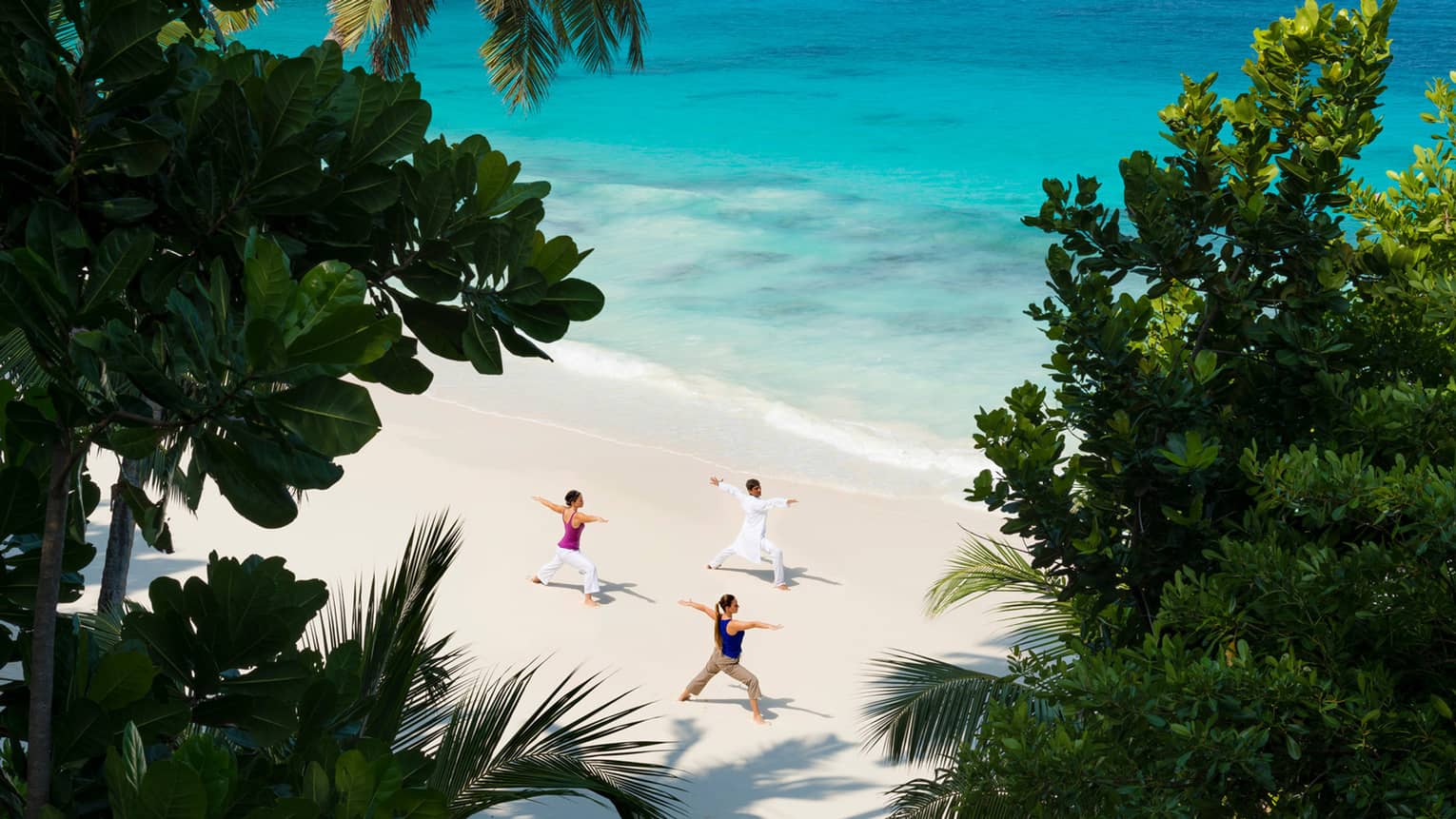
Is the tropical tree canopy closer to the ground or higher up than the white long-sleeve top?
closer to the ground

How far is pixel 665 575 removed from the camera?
12.6m

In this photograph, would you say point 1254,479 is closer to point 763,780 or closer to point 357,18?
point 763,780

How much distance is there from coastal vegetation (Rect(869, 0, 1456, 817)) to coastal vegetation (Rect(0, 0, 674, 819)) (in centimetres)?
218

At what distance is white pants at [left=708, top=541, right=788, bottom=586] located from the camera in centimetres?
1228

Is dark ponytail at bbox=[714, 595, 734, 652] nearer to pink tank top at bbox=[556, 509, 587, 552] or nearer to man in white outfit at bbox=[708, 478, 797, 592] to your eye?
pink tank top at bbox=[556, 509, 587, 552]

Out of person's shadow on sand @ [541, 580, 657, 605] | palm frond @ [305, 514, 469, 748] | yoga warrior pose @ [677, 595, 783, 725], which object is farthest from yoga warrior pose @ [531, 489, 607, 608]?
palm frond @ [305, 514, 469, 748]

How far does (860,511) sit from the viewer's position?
14.5 m

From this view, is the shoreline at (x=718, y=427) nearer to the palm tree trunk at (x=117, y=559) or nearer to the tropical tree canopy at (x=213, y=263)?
the palm tree trunk at (x=117, y=559)

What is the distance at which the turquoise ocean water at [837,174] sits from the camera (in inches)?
778

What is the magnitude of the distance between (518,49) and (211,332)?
14.7 m

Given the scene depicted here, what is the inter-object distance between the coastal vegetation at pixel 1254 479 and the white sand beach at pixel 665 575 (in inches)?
185

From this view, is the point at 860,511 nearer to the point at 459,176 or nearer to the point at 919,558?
the point at 919,558

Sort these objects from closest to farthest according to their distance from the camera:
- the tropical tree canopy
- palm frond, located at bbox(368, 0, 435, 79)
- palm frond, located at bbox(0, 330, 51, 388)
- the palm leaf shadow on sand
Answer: the tropical tree canopy → palm frond, located at bbox(0, 330, 51, 388) → the palm leaf shadow on sand → palm frond, located at bbox(368, 0, 435, 79)

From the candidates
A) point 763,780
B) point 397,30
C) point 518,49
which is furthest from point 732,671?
point 518,49
